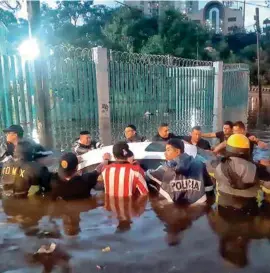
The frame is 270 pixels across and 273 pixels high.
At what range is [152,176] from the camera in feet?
19.4

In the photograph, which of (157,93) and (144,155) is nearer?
(144,155)

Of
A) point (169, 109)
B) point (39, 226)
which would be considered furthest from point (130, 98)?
point (39, 226)

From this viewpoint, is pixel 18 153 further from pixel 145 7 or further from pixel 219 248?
pixel 145 7

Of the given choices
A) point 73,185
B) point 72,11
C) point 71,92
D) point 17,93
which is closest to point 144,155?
point 73,185

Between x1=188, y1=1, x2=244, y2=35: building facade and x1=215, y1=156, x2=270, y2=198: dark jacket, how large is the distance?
5028 cm

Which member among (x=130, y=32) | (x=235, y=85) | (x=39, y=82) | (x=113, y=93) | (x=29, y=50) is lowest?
(x=235, y=85)

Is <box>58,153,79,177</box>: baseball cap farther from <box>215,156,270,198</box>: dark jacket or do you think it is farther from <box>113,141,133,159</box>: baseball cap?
<box>215,156,270,198</box>: dark jacket

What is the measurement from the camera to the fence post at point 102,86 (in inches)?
572

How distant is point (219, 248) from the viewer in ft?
14.2

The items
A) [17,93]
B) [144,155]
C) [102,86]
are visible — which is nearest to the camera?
[144,155]

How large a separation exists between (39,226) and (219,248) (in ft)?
7.87

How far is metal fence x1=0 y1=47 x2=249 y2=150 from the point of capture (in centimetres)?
1145

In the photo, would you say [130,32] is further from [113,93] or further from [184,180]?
[184,180]

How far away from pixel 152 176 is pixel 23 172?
198cm
